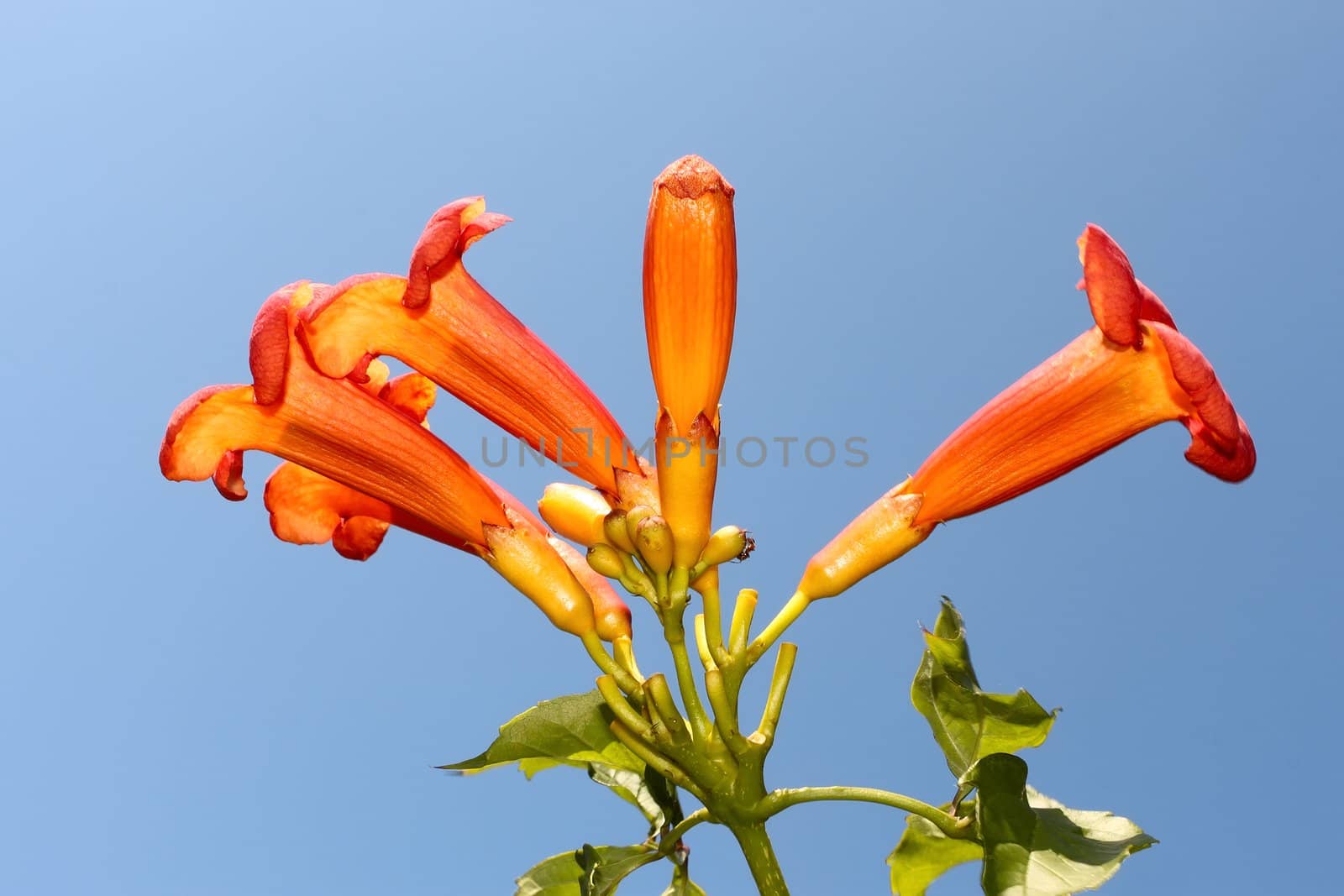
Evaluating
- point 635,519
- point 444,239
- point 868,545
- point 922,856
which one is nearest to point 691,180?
point 444,239

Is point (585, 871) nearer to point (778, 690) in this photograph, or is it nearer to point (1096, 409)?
point (778, 690)

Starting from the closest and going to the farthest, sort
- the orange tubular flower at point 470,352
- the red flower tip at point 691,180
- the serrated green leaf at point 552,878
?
the red flower tip at point 691,180
the orange tubular flower at point 470,352
the serrated green leaf at point 552,878

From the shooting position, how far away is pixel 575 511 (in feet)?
5.42

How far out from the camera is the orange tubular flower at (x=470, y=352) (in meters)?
1.55

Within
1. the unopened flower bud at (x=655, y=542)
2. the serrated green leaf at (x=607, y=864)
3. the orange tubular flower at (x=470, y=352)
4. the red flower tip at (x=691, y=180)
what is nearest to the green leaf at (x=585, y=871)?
the serrated green leaf at (x=607, y=864)

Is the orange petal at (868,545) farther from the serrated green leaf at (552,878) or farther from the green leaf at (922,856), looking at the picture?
the serrated green leaf at (552,878)

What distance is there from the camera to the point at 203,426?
1601 mm

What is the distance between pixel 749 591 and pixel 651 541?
171 millimetres

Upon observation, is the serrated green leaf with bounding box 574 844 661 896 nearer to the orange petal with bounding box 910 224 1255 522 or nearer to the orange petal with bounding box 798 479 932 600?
the orange petal with bounding box 798 479 932 600

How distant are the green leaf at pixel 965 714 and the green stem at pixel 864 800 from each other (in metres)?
0.13

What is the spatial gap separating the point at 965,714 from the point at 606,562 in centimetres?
57

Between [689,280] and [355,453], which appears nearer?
[689,280]

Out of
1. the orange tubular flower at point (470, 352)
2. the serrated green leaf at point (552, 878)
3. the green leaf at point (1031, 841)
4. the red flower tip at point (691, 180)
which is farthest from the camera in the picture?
the serrated green leaf at point (552, 878)

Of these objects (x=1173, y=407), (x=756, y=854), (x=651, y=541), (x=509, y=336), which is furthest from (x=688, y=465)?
(x=1173, y=407)
